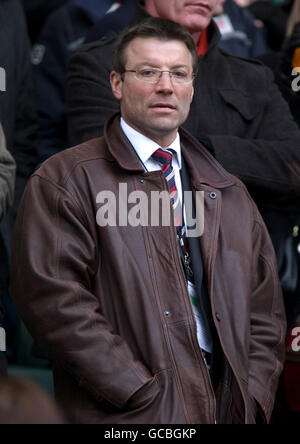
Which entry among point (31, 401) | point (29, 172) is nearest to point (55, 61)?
point (29, 172)

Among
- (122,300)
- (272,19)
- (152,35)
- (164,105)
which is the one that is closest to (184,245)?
(122,300)

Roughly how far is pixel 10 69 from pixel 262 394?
1.97 m

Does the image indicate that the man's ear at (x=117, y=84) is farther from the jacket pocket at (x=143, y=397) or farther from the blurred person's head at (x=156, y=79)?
the jacket pocket at (x=143, y=397)

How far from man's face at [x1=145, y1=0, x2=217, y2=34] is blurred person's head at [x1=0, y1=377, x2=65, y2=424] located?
2.56 metres

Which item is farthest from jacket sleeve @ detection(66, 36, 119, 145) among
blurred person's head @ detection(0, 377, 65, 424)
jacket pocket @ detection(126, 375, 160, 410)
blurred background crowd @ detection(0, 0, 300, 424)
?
blurred person's head @ detection(0, 377, 65, 424)

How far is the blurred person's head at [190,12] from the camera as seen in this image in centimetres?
440

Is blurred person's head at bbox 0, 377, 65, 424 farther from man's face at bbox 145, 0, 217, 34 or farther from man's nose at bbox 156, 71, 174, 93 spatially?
man's face at bbox 145, 0, 217, 34

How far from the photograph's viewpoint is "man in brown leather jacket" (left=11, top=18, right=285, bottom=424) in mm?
3246

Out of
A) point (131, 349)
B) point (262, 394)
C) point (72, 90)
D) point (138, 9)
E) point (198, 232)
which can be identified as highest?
point (138, 9)

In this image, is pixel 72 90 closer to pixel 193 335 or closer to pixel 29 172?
pixel 29 172

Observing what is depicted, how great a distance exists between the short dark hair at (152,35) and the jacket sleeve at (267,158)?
41 centimetres

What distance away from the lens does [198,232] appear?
3.55 m

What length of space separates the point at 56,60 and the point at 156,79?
6.08 feet

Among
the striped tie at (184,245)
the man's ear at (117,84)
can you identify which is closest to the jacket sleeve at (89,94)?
the man's ear at (117,84)
